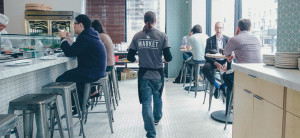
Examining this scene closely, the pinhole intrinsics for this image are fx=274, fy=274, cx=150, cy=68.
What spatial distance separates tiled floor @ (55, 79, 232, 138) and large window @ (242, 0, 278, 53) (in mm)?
1277

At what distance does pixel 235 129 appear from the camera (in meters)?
2.60

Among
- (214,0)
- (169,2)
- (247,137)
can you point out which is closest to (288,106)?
(247,137)

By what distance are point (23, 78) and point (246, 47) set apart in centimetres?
254

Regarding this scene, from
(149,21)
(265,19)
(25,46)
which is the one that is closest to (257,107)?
(149,21)

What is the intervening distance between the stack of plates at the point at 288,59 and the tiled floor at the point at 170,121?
142 centimetres

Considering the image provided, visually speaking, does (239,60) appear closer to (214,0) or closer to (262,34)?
(262,34)

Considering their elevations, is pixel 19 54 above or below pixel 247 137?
above

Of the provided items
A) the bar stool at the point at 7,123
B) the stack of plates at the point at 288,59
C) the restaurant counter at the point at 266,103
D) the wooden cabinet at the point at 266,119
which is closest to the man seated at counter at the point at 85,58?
the bar stool at the point at 7,123

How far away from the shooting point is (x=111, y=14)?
909cm

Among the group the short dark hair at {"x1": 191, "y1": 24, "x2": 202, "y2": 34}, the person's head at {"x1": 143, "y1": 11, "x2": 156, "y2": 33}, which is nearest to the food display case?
the short dark hair at {"x1": 191, "y1": 24, "x2": 202, "y2": 34}

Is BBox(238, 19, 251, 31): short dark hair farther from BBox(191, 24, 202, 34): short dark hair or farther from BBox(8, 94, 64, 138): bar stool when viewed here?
BBox(8, 94, 64, 138): bar stool

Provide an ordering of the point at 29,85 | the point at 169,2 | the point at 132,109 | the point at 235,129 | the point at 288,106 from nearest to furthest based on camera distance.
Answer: the point at 288,106
the point at 235,129
the point at 29,85
the point at 132,109
the point at 169,2

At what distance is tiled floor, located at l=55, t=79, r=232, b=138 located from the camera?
3389 mm

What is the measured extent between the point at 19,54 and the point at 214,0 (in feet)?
17.3
